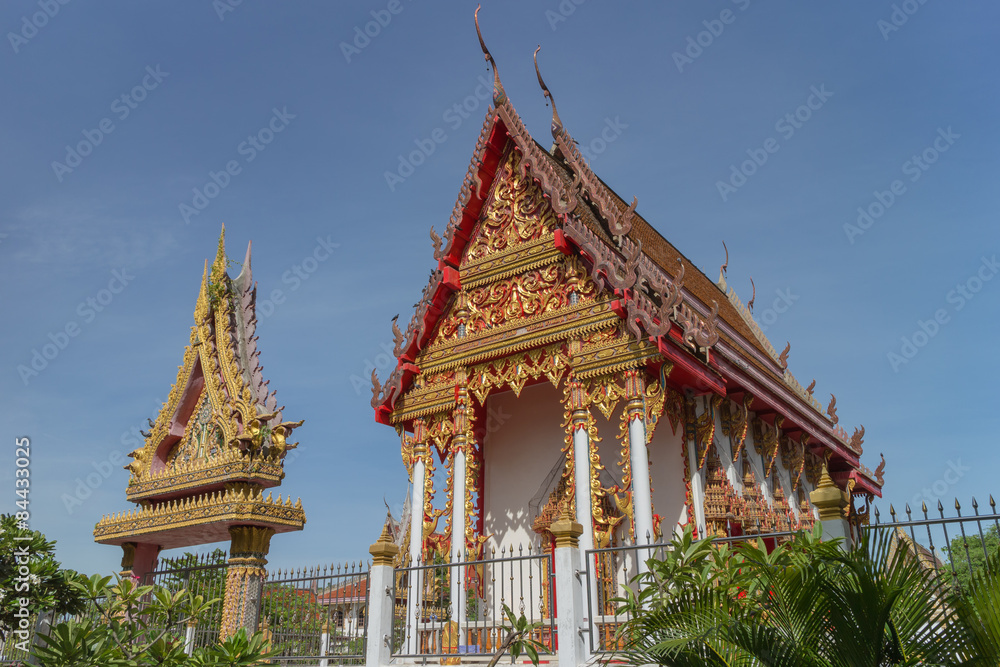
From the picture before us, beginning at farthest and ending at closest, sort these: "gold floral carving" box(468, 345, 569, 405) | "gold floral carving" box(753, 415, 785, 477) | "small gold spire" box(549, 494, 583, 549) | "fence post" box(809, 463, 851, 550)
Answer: "gold floral carving" box(753, 415, 785, 477)
"gold floral carving" box(468, 345, 569, 405)
"small gold spire" box(549, 494, 583, 549)
"fence post" box(809, 463, 851, 550)

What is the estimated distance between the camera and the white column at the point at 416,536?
9703 millimetres

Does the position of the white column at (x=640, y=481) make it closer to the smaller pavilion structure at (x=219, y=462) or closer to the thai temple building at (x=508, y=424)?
the thai temple building at (x=508, y=424)

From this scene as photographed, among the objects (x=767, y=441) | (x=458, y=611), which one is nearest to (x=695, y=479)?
(x=767, y=441)

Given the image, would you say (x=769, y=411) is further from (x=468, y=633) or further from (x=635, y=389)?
(x=468, y=633)

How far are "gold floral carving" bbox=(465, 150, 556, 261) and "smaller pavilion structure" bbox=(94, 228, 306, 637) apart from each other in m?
→ 3.79

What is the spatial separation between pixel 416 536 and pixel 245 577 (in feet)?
7.36

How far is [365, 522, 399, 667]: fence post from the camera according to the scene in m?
8.02

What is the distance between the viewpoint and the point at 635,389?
916 cm

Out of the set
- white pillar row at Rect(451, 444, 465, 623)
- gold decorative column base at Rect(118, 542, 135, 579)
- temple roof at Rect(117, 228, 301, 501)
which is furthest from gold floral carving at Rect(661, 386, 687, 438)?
gold decorative column base at Rect(118, 542, 135, 579)

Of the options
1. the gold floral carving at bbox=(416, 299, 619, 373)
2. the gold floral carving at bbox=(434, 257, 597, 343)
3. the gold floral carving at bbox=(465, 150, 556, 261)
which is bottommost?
the gold floral carving at bbox=(416, 299, 619, 373)

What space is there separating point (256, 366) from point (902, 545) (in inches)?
378

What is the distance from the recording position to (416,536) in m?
10.5

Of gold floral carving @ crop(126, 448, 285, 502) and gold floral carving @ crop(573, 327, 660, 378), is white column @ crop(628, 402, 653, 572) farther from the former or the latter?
gold floral carving @ crop(126, 448, 285, 502)

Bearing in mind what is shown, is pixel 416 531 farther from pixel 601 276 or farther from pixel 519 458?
pixel 601 276
